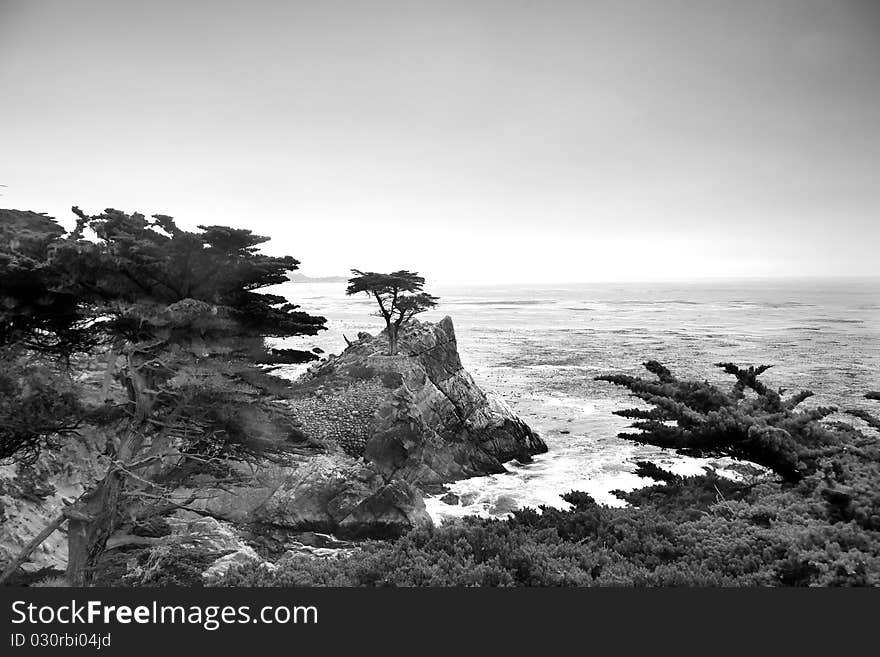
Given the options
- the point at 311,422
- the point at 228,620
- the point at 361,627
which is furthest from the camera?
the point at 311,422

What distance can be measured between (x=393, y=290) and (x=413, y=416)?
27.2ft

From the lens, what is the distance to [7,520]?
9.35 metres

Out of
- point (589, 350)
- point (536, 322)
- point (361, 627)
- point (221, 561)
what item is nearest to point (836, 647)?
point (361, 627)

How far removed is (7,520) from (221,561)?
4.39 meters

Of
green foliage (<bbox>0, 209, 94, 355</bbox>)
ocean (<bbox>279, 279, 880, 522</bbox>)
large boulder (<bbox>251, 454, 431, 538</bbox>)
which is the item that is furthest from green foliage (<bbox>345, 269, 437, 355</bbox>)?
green foliage (<bbox>0, 209, 94, 355</bbox>)

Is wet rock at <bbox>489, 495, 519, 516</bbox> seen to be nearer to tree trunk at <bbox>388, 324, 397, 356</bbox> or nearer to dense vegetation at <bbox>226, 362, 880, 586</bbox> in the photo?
dense vegetation at <bbox>226, 362, 880, 586</bbox>

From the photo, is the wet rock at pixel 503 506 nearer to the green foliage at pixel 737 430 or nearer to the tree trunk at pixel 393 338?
the tree trunk at pixel 393 338

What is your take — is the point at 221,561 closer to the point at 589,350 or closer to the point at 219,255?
the point at 219,255

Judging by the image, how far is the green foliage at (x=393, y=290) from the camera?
2302 centimetres

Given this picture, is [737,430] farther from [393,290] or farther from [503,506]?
[393,290]

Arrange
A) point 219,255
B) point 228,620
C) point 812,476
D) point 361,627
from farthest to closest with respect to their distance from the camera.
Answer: point 219,255
point 812,476
point 228,620
point 361,627

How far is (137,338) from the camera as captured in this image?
8086 millimetres

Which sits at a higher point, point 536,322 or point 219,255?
point 219,255

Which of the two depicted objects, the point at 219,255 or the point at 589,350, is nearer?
the point at 219,255
